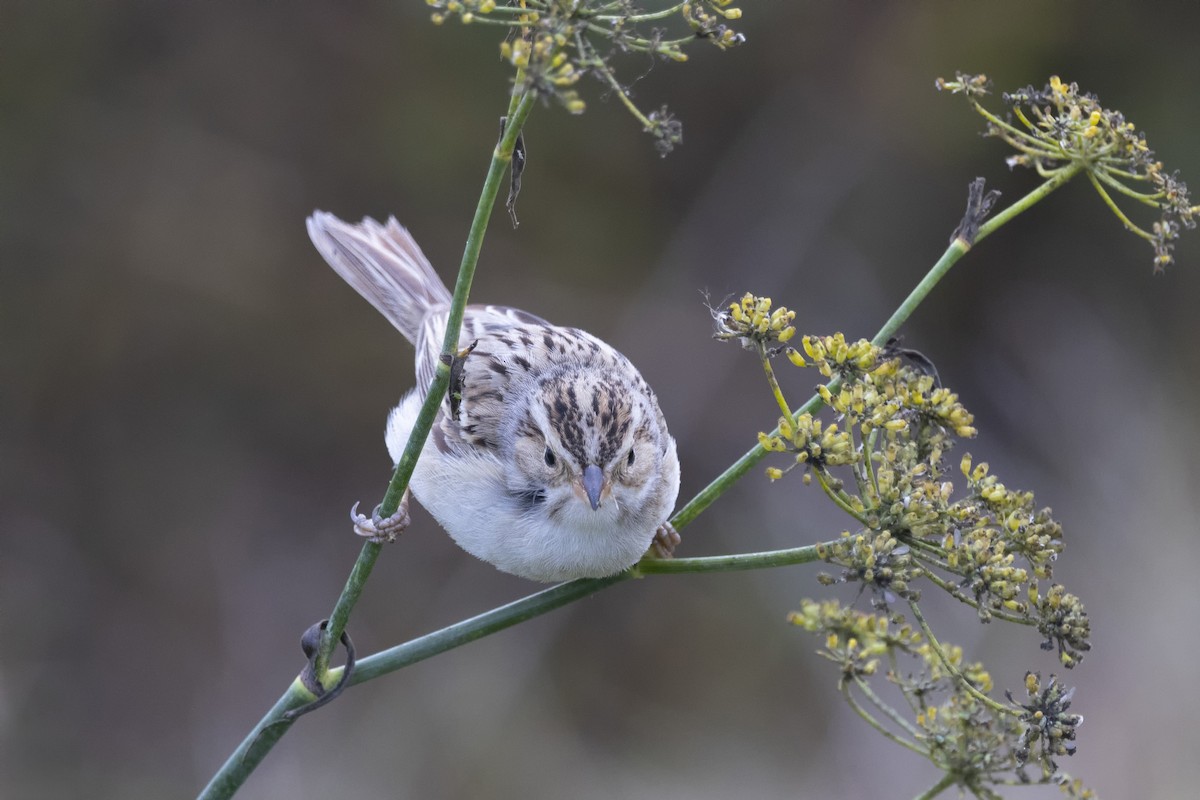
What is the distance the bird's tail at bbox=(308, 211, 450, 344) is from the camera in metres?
5.25

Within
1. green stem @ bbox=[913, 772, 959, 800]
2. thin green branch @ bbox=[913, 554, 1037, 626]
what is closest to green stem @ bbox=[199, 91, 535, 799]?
thin green branch @ bbox=[913, 554, 1037, 626]

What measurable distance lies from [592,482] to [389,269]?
2.15 meters

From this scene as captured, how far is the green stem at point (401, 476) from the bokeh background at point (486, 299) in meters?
5.36

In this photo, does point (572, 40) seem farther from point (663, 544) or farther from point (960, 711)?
point (663, 544)

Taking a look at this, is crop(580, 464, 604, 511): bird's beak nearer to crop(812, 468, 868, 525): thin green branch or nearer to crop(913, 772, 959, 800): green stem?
crop(812, 468, 868, 525): thin green branch

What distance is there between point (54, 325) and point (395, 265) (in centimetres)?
363

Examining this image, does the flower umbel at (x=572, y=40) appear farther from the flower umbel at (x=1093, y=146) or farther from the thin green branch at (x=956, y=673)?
the thin green branch at (x=956, y=673)

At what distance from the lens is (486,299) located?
317 inches

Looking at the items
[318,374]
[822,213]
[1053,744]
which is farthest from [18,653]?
[1053,744]

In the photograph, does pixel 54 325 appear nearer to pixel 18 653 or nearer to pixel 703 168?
pixel 18 653

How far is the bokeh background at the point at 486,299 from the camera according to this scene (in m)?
7.58

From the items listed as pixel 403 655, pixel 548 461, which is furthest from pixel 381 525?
pixel 548 461

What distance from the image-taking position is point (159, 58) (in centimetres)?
761

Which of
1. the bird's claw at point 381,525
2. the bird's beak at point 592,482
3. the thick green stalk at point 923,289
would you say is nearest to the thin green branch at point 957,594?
the thick green stalk at point 923,289
